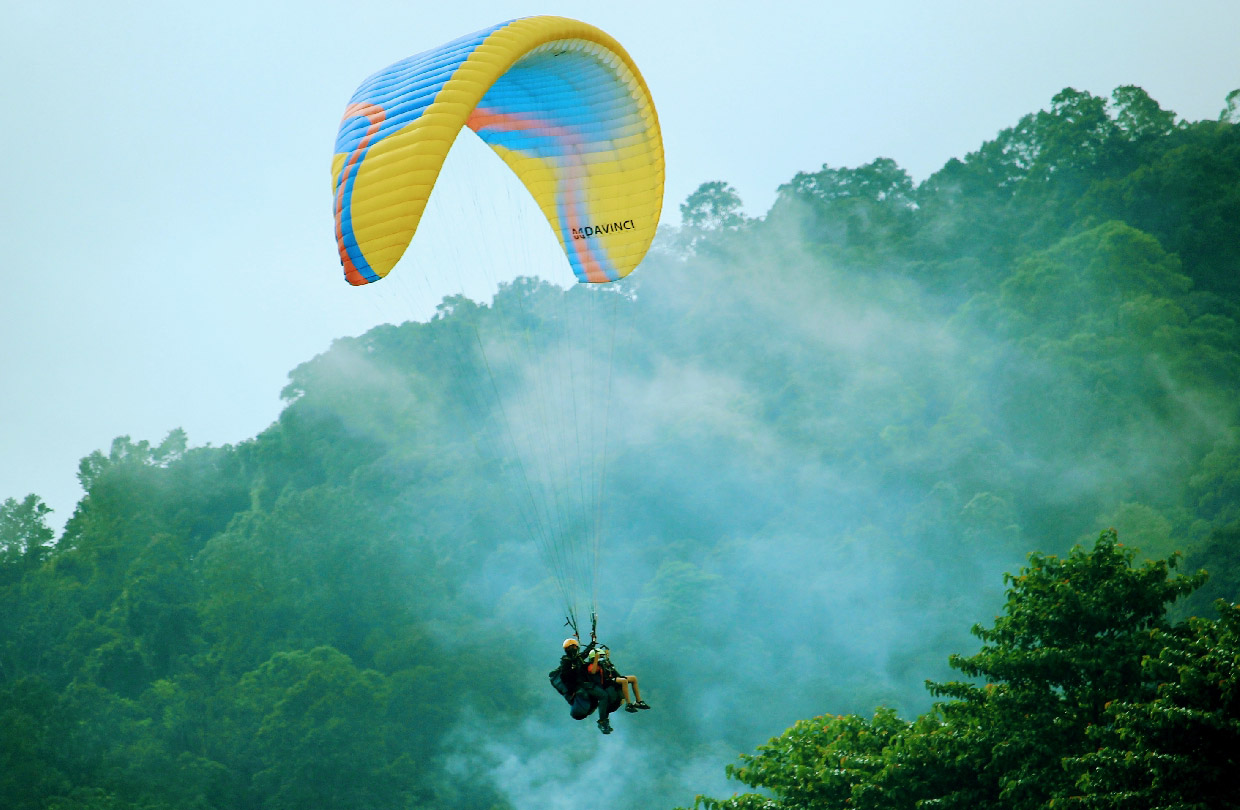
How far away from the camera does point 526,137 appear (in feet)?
53.2

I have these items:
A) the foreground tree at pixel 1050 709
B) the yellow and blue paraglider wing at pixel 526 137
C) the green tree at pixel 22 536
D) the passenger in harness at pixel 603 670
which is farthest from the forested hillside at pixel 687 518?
the passenger in harness at pixel 603 670

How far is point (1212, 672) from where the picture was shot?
14.6m

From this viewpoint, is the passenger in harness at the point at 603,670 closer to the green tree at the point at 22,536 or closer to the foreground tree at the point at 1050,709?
the foreground tree at the point at 1050,709

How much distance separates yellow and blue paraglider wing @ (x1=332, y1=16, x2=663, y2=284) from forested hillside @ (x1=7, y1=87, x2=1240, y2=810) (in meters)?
28.0

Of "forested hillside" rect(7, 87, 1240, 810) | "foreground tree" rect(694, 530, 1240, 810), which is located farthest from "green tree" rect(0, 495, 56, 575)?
"foreground tree" rect(694, 530, 1240, 810)

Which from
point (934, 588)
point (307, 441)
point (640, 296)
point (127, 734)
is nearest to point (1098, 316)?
point (934, 588)

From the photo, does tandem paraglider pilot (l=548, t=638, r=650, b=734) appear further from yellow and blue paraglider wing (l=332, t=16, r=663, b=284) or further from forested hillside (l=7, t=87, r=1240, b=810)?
forested hillside (l=7, t=87, r=1240, b=810)

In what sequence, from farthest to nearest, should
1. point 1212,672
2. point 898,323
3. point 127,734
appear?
1. point 898,323
2. point 127,734
3. point 1212,672

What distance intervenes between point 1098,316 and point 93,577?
4074 centimetres

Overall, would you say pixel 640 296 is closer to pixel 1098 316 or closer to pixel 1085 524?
pixel 1098 316

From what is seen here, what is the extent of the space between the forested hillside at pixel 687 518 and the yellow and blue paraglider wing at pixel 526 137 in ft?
91.9

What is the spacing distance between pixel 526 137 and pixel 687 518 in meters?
44.0

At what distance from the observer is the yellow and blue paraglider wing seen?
1326 centimetres

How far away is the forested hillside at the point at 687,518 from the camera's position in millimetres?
45875
